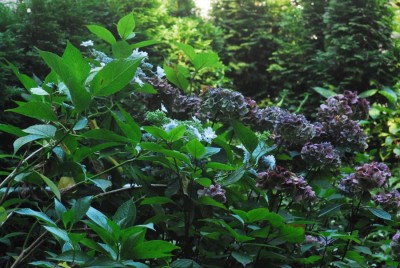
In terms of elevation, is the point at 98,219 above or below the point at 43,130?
below

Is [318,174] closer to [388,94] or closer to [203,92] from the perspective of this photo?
[203,92]

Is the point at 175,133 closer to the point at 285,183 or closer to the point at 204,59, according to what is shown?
the point at 285,183

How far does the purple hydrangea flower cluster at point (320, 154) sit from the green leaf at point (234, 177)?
0.38m

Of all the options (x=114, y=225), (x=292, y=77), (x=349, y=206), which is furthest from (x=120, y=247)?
(x=292, y=77)

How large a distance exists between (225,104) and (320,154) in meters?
0.37

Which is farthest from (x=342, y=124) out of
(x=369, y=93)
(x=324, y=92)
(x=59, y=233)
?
(x=369, y=93)

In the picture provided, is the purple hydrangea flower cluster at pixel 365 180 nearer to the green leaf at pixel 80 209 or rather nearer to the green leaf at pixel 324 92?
the green leaf at pixel 80 209

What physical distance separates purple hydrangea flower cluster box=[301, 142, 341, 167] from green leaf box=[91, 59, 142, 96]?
2.78 feet

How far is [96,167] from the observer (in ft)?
4.78

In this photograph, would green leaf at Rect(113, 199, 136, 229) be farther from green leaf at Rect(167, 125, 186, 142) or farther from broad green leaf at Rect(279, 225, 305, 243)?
broad green leaf at Rect(279, 225, 305, 243)

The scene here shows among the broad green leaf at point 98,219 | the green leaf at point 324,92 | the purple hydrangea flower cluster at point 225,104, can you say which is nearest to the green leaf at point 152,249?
the broad green leaf at point 98,219

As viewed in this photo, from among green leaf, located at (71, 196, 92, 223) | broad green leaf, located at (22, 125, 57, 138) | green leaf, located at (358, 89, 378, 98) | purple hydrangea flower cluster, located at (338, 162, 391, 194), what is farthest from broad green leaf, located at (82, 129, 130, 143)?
green leaf, located at (358, 89, 378, 98)

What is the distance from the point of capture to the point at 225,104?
5.26ft

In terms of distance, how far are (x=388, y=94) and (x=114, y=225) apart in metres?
4.60
